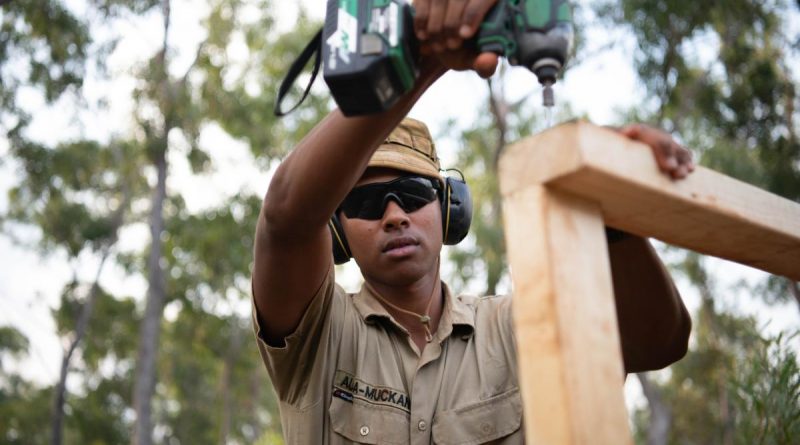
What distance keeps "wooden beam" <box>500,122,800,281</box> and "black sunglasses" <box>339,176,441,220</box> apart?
1.01m

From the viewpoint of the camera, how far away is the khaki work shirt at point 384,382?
2.20m

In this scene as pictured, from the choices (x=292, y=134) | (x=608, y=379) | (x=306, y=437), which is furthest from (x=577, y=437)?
(x=292, y=134)

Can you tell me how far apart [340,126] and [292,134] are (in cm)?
1536

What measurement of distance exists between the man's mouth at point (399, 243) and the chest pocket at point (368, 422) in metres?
0.48

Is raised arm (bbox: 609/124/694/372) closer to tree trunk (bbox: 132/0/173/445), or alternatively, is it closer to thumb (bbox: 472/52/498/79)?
thumb (bbox: 472/52/498/79)

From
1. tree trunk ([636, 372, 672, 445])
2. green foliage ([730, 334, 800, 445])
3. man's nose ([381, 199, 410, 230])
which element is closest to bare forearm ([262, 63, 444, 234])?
man's nose ([381, 199, 410, 230])

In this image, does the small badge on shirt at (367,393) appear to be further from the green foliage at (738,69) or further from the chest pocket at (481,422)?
the green foliage at (738,69)

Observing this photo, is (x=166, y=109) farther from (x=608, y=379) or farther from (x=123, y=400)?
(x=608, y=379)

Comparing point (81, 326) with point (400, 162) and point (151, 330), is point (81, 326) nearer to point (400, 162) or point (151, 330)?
point (151, 330)

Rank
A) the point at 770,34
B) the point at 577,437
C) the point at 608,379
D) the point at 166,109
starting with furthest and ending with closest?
the point at 166,109 < the point at 770,34 < the point at 608,379 < the point at 577,437

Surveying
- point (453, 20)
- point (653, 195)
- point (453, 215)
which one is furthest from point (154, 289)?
point (653, 195)

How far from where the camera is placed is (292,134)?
16.9 metres

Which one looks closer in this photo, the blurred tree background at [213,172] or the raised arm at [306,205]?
the raised arm at [306,205]

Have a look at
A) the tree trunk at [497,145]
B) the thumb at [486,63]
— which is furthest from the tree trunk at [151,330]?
the thumb at [486,63]
